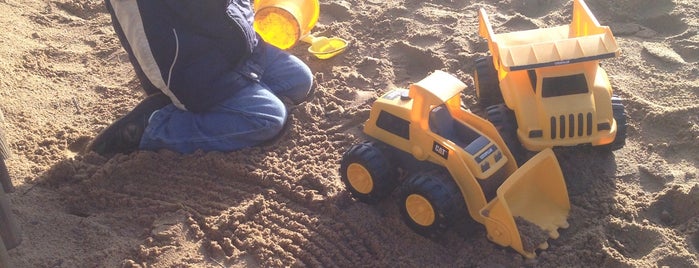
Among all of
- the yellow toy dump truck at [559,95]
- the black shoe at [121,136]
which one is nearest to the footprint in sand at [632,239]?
the yellow toy dump truck at [559,95]

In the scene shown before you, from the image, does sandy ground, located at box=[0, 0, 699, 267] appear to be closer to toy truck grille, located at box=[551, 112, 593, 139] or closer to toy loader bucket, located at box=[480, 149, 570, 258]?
toy loader bucket, located at box=[480, 149, 570, 258]

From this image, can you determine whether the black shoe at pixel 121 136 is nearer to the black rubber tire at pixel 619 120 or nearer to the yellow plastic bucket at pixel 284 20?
the yellow plastic bucket at pixel 284 20

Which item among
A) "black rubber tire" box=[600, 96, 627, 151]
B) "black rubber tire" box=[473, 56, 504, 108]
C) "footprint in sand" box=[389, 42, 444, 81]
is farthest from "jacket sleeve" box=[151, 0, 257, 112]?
"black rubber tire" box=[600, 96, 627, 151]

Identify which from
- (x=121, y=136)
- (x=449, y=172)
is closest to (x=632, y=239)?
(x=449, y=172)

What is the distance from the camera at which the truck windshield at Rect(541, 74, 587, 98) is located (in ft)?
6.40

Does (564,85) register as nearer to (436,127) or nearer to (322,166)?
(436,127)

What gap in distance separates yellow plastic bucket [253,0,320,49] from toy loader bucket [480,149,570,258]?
1244mm

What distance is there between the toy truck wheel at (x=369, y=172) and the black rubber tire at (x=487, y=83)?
0.55m

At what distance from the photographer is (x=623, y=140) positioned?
2.10 metres

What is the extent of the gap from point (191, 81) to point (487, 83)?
1030 mm

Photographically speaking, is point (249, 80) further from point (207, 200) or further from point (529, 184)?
point (529, 184)

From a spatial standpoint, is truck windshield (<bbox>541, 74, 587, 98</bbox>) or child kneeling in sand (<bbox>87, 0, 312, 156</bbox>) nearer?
truck windshield (<bbox>541, 74, 587, 98</bbox>)

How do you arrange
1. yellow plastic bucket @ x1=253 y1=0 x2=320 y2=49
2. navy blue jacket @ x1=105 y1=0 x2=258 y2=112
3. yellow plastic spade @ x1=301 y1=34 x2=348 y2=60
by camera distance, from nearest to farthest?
navy blue jacket @ x1=105 y1=0 x2=258 y2=112, yellow plastic bucket @ x1=253 y1=0 x2=320 y2=49, yellow plastic spade @ x1=301 y1=34 x2=348 y2=60

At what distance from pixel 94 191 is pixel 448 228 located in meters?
1.11
